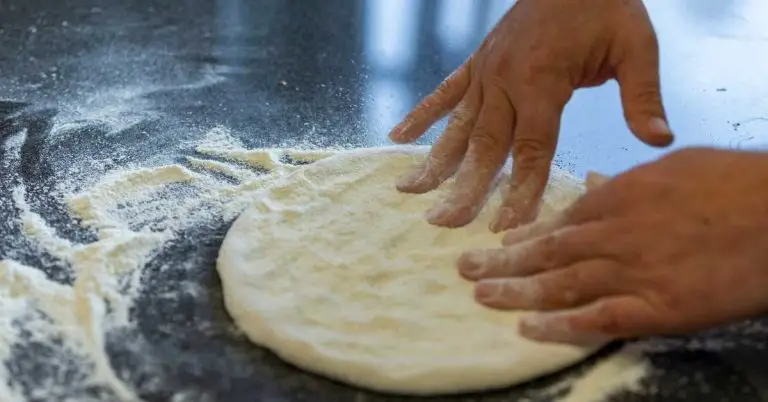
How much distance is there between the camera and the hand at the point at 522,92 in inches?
42.6

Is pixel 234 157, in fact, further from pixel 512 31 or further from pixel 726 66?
pixel 726 66

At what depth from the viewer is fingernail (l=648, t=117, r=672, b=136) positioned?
96 cm

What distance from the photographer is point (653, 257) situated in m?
0.82

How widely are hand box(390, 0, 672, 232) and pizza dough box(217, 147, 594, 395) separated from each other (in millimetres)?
38

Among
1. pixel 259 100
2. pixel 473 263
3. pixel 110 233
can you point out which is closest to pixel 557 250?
pixel 473 263

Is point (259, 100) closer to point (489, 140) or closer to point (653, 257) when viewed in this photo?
point (489, 140)

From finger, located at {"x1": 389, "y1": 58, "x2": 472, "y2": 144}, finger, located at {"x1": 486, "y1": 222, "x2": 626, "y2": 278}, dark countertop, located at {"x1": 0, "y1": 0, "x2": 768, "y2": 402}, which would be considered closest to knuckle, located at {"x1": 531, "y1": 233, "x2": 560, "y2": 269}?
finger, located at {"x1": 486, "y1": 222, "x2": 626, "y2": 278}

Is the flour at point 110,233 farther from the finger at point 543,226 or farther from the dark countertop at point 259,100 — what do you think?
the finger at point 543,226

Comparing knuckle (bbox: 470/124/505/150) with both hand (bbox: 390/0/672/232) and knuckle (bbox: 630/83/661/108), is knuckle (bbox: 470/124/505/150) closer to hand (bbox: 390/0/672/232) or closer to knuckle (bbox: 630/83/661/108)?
hand (bbox: 390/0/672/232)

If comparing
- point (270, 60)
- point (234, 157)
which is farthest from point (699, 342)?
point (270, 60)

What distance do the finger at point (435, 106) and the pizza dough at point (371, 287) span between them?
4cm

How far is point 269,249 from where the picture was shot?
106cm

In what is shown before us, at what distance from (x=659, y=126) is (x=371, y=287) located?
42 centimetres

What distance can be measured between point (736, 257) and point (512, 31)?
537mm
